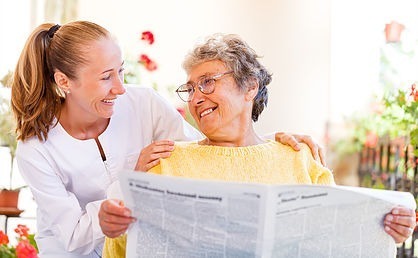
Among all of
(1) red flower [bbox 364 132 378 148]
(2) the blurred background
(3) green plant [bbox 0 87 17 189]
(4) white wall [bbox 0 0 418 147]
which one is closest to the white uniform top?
(3) green plant [bbox 0 87 17 189]

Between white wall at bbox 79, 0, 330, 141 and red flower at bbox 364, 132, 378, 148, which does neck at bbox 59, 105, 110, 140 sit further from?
red flower at bbox 364, 132, 378, 148

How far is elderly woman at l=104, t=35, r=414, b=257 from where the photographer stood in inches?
87.6

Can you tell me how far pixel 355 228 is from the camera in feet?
6.44

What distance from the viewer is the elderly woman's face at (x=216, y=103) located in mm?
2236

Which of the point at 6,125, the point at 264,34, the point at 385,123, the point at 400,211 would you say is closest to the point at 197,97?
the point at 400,211

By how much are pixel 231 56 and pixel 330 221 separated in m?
0.57

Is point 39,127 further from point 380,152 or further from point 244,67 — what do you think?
point 380,152

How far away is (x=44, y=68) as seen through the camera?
8.07ft

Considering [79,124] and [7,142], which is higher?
A: [79,124]

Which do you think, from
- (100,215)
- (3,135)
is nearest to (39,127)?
(100,215)

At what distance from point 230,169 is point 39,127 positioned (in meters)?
0.58

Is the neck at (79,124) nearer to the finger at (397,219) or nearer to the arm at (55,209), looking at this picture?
the arm at (55,209)

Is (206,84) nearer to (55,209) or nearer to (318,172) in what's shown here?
(318,172)

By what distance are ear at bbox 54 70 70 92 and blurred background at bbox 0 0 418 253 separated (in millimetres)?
3955
